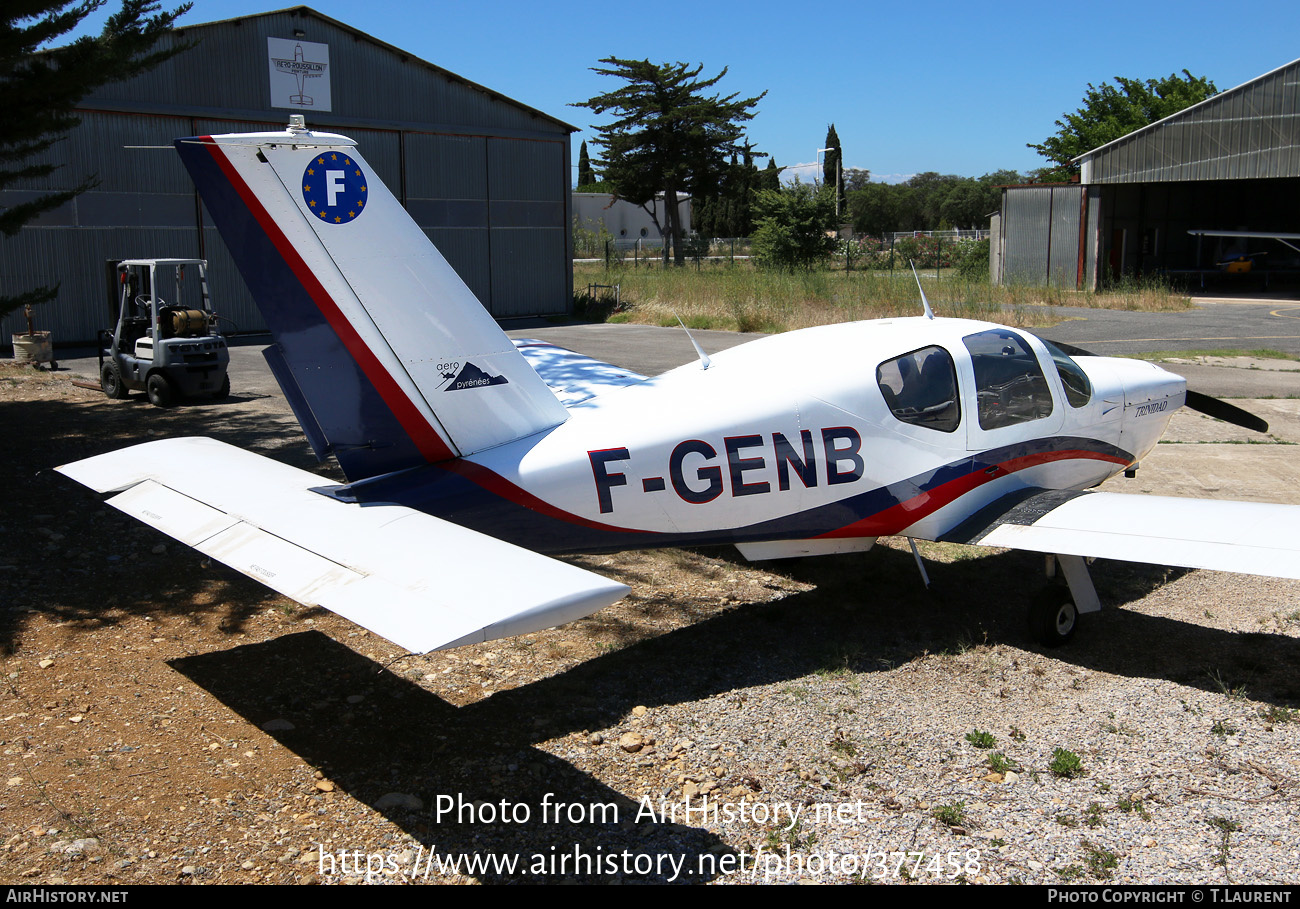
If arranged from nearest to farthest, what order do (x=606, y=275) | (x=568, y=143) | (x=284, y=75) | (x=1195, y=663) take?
(x=1195, y=663), (x=284, y=75), (x=568, y=143), (x=606, y=275)

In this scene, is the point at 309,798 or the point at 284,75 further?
the point at 284,75

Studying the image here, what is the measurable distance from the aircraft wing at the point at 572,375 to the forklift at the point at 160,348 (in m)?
7.78

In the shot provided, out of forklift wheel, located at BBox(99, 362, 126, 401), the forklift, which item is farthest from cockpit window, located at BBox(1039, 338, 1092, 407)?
forklift wheel, located at BBox(99, 362, 126, 401)

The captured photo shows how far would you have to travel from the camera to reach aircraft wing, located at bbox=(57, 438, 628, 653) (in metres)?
3.39

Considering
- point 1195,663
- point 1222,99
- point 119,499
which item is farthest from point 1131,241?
point 119,499

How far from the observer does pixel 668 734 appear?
4984mm

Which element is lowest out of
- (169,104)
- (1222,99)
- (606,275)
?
(606,275)

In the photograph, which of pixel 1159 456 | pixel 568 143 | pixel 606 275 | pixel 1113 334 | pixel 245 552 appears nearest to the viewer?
pixel 245 552

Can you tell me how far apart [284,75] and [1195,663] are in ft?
88.2

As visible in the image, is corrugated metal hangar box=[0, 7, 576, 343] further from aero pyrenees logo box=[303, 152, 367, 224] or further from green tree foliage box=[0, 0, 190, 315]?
aero pyrenees logo box=[303, 152, 367, 224]

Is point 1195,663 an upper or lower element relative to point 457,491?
A: lower

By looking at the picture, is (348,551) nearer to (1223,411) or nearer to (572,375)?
(572,375)

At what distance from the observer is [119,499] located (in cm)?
516
